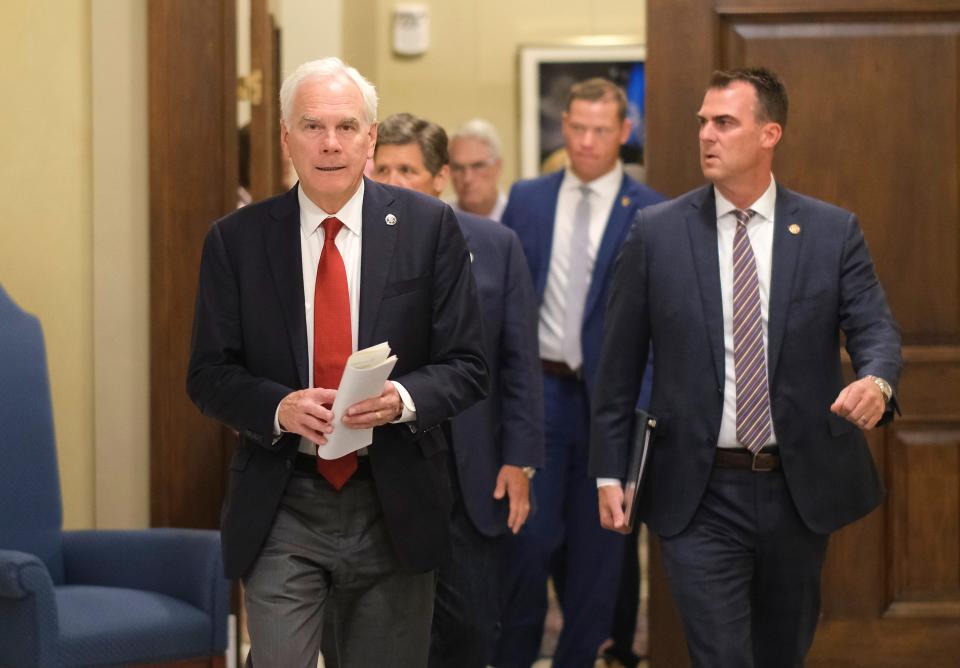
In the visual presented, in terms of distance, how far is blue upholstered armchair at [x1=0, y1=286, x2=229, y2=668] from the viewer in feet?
11.6

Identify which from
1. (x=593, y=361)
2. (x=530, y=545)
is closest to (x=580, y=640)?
(x=530, y=545)

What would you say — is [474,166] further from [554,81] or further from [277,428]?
[277,428]

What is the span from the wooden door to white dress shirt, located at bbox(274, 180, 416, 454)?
5.63 ft

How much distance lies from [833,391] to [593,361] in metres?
1.34

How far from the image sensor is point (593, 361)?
4512 mm

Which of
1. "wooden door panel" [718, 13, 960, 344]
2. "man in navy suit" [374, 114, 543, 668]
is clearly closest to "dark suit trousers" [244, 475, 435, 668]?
"man in navy suit" [374, 114, 543, 668]

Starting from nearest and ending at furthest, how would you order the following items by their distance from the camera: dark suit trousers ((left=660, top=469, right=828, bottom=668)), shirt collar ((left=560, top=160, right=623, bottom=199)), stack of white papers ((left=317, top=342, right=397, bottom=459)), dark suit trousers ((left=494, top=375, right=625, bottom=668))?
stack of white papers ((left=317, top=342, right=397, bottom=459)) < dark suit trousers ((left=660, top=469, right=828, bottom=668)) < dark suit trousers ((left=494, top=375, right=625, bottom=668)) < shirt collar ((left=560, top=160, right=623, bottom=199))

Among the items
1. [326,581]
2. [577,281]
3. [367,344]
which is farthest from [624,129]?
[326,581]

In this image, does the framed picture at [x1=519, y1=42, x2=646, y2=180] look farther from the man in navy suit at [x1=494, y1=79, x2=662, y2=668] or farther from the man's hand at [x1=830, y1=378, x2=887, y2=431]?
the man's hand at [x1=830, y1=378, x2=887, y2=431]

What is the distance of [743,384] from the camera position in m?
3.18

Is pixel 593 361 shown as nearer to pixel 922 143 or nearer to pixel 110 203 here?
pixel 922 143

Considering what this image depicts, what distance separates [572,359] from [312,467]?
6.48 feet

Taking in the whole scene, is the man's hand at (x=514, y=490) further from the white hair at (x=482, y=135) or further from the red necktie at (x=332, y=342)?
the white hair at (x=482, y=135)

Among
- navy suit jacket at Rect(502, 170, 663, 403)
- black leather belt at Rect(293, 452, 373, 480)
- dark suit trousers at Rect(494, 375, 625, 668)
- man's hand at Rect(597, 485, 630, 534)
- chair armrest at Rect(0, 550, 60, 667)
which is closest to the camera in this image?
black leather belt at Rect(293, 452, 373, 480)
